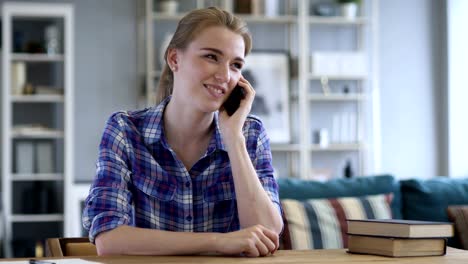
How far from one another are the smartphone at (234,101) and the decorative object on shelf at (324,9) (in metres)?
4.65

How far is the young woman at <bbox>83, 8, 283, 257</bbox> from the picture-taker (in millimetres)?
2221

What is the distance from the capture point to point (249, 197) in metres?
2.23

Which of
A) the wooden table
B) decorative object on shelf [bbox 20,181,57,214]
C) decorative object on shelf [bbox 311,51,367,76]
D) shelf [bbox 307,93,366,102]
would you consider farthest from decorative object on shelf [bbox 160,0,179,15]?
the wooden table

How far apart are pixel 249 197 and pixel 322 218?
45.0 inches

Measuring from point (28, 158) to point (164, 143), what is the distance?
156 inches

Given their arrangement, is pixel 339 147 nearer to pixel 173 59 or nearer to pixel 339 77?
pixel 339 77

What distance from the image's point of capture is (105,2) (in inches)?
259

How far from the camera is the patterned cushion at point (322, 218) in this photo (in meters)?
3.26

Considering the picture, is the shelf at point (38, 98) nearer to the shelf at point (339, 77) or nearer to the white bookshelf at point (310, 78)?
the white bookshelf at point (310, 78)

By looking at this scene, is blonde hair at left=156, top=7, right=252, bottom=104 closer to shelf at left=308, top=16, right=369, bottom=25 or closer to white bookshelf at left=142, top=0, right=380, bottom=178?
white bookshelf at left=142, top=0, right=380, bottom=178

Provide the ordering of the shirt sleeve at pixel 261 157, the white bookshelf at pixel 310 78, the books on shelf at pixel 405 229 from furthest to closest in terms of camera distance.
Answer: the white bookshelf at pixel 310 78
the shirt sleeve at pixel 261 157
the books on shelf at pixel 405 229

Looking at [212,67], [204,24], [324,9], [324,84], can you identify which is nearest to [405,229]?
[212,67]

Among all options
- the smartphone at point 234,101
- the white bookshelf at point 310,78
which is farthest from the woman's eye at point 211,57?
the white bookshelf at point 310,78

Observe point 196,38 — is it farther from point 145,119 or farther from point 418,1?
point 418,1
